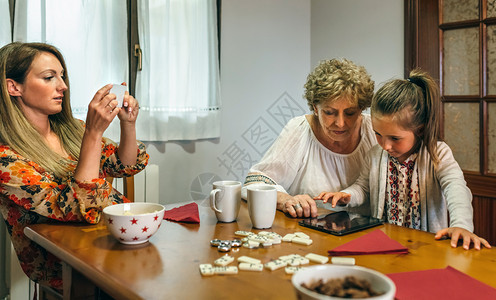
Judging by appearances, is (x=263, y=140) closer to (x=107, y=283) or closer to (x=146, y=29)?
(x=146, y=29)

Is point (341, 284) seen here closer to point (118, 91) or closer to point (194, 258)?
point (194, 258)

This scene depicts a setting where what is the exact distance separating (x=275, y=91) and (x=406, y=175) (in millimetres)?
1808

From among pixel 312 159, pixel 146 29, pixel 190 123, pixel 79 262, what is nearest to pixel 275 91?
pixel 190 123

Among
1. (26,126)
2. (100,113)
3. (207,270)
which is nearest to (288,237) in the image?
(207,270)

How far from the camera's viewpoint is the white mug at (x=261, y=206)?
117 centimetres

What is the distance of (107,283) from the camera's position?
84 centimetres

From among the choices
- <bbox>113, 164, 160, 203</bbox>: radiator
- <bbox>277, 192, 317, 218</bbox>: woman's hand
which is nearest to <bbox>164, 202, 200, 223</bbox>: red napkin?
<bbox>277, 192, 317, 218</bbox>: woman's hand

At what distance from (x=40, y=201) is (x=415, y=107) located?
1231mm

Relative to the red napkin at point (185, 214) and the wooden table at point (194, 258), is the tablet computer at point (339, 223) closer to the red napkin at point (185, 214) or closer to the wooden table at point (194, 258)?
the wooden table at point (194, 258)

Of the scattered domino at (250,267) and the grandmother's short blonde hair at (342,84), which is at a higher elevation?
the grandmother's short blonde hair at (342,84)

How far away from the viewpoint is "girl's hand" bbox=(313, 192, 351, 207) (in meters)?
1.44

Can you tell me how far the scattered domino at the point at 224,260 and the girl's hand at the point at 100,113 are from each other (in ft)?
1.93

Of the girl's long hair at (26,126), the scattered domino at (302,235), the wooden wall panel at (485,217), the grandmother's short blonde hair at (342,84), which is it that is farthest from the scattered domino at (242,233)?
the wooden wall panel at (485,217)

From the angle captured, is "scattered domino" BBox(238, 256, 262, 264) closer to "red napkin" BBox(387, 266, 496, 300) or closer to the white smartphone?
"red napkin" BBox(387, 266, 496, 300)
